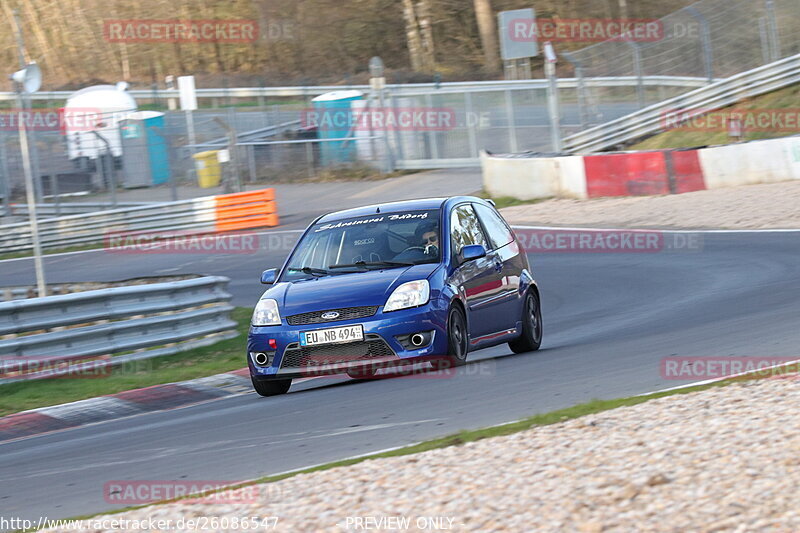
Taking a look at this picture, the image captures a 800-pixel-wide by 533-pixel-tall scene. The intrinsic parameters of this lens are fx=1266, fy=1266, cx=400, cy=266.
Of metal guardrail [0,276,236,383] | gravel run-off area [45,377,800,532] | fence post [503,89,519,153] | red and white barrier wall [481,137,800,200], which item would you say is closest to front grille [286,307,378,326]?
gravel run-off area [45,377,800,532]

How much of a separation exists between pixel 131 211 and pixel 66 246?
5.74ft

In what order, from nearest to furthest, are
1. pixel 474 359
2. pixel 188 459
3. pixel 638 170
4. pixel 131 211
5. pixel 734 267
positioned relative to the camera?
pixel 188 459
pixel 474 359
pixel 734 267
pixel 638 170
pixel 131 211

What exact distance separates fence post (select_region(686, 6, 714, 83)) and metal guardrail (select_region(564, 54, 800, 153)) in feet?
1.36

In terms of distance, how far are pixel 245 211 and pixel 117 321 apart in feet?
55.0

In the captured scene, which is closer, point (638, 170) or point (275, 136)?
point (638, 170)

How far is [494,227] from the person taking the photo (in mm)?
11812

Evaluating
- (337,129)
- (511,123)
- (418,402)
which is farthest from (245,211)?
(418,402)

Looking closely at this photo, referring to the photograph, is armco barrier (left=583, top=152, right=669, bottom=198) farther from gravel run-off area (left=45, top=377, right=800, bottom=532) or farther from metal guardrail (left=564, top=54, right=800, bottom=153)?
gravel run-off area (left=45, top=377, right=800, bottom=532)

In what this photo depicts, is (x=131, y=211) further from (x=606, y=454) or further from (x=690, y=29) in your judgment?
(x=606, y=454)

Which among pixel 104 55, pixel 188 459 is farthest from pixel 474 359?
pixel 104 55

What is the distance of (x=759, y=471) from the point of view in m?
5.13

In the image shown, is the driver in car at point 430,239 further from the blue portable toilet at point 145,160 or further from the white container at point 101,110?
the white container at point 101,110

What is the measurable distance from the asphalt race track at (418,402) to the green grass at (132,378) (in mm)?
1482

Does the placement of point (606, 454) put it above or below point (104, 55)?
below
